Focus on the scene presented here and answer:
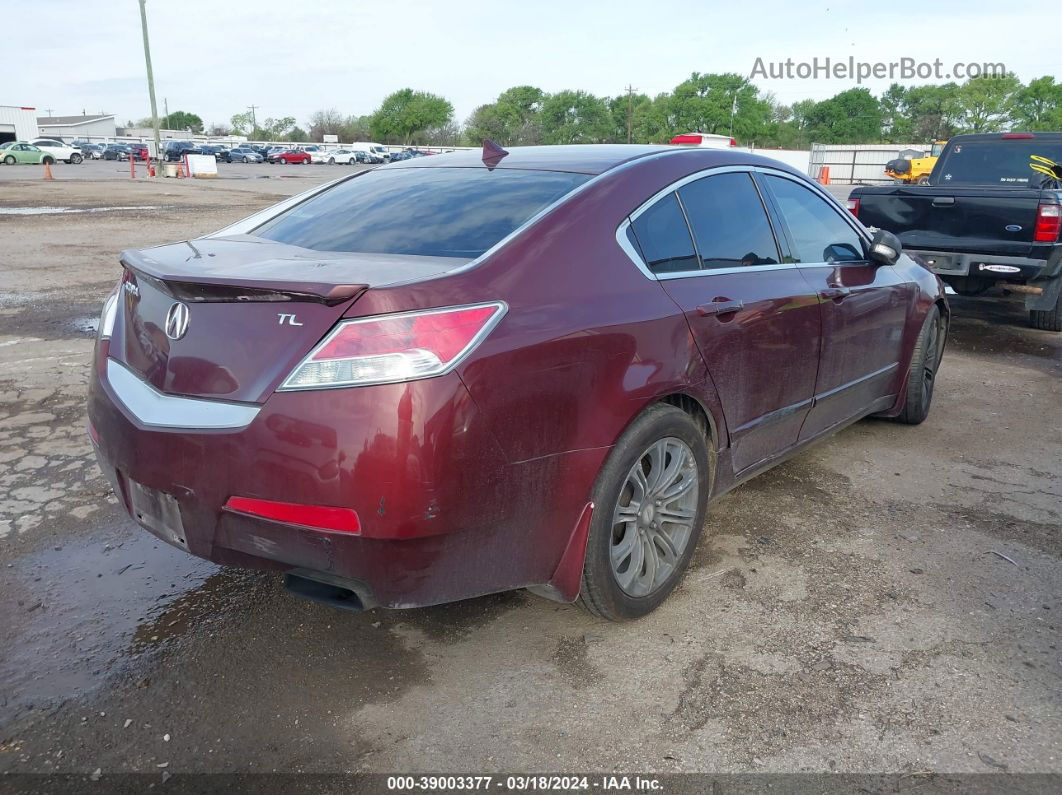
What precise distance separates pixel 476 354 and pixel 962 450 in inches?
148

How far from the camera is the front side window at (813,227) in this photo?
12.6 feet

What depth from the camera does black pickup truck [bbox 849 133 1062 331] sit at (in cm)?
727

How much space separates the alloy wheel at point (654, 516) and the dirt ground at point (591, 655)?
197 mm

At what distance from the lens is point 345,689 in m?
2.59

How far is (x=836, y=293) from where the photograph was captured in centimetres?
386

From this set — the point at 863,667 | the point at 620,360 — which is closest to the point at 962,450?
the point at 863,667

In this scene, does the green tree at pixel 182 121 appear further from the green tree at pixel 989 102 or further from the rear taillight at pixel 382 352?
the rear taillight at pixel 382 352

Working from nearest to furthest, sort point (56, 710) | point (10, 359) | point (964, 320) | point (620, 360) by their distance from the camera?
1. point (56, 710)
2. point (620, 360)
3. point (10, 359)
4. point (964, 320)

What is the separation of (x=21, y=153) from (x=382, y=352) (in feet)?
192

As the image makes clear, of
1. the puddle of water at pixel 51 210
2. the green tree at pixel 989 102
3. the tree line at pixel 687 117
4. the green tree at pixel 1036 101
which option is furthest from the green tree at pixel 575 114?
the puddle of water at pixel 51 210

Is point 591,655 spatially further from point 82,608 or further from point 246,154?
point 246,154

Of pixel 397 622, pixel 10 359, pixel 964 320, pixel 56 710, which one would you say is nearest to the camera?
pixel 56 710

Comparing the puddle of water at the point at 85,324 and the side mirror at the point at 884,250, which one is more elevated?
the side mirror at the point at 884,250

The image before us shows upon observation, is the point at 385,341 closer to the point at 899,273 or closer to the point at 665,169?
the point at 665,169
